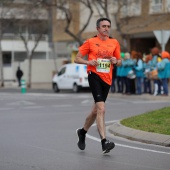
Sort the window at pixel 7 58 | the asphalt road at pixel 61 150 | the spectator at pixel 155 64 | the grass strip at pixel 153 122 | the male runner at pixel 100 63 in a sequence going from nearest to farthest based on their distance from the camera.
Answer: the asphalt road at pixel 61 150 < the male runner at pixel 100 63 < the grass strip at pixel 153 122 < the spectator at pixel 155 64 < the window at pixel 7 58

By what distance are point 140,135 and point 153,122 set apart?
120 centimetres

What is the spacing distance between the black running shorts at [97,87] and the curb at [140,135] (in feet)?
6.03

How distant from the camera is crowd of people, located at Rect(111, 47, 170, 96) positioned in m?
26.5

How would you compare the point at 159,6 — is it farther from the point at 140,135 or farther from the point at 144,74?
the point at 140,135

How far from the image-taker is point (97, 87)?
10.4 metres

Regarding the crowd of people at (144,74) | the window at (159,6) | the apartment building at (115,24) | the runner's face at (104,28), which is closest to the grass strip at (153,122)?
the runner's face at (104,28)

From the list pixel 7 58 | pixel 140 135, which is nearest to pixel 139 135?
pixel 140 135

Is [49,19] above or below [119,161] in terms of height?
above

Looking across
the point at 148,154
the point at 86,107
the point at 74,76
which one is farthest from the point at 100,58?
the point at 74,76

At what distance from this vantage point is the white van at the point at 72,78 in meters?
35.0

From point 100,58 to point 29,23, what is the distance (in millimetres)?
38621

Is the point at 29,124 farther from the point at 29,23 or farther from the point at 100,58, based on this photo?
the point at 29,23

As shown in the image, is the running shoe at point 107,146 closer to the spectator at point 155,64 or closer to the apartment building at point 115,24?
the spectator at point 155,64

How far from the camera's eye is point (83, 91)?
1470 inches
